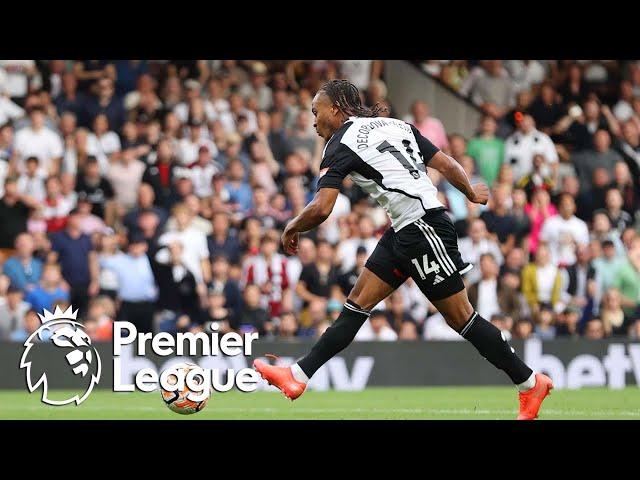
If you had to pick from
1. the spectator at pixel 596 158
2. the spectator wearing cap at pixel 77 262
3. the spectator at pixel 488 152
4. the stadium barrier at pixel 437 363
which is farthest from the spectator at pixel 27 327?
the spectator at pixel 596 158

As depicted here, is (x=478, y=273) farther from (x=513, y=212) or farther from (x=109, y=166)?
(x=109, y=166)

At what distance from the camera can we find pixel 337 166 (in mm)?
8938

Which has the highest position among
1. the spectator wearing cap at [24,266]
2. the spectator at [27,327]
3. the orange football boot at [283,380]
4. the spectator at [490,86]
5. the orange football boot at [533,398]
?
the spectator at [490,86]

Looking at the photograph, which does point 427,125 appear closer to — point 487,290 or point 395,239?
point 487,290

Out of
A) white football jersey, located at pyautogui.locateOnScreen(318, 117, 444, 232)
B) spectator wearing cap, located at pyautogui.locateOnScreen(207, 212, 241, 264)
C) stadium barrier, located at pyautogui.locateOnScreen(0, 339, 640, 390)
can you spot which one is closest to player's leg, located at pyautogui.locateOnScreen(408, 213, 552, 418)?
white football jersey, located at pyautogui.locateOnScreen(318, 117, 444, 232)

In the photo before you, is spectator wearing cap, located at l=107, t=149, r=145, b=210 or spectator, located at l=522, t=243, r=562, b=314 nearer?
spectator, located at l=522, t=243, r=562, b=314

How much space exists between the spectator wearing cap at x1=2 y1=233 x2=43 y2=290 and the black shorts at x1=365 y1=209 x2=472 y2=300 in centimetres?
722

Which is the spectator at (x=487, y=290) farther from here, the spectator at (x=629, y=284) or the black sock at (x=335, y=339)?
the black sock at (x=335, y=339)

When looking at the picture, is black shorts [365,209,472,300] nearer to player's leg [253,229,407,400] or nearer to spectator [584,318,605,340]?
player's leg [253,229,407,400]

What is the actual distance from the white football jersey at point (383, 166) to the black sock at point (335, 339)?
0.67 metres

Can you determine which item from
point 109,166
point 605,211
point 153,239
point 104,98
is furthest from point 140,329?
point 605,211

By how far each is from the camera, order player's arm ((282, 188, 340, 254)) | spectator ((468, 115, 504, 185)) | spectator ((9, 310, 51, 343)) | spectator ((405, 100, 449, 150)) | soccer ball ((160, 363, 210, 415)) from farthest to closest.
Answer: spectator ((405, 100, 449, 150)), spectator ((468, 115, 504, 185)), spectator ((9, 310, 51, 343)), soccer ball ((160, 363, 210, 415)), player's arm ((282, 188, 340, 254))

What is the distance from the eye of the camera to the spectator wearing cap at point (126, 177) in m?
16.8

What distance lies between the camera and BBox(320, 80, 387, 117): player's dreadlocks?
930 centimetres
